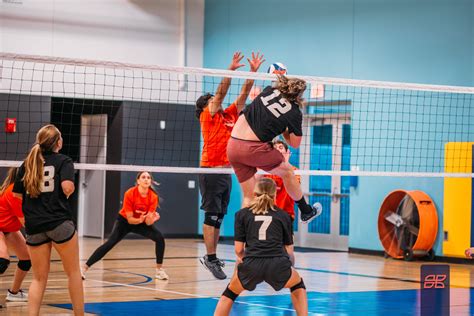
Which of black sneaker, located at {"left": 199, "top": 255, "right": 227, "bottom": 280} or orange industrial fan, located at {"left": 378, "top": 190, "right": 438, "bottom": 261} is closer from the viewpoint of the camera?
black sneaker, located at {"left": 199, "top": 255, "right": 227, "bottom": 280}

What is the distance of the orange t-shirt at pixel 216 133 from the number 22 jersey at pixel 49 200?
3.00 metres

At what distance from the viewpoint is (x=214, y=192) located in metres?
9.98

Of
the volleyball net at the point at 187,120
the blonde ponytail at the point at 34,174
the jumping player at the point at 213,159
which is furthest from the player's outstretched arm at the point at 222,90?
the volleyball net at the point at 187,120

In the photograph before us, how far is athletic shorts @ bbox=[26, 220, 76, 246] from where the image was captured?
6996 millimetres

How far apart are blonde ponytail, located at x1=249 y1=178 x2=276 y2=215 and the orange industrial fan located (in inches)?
360

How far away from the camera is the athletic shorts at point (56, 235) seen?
7.00 meters

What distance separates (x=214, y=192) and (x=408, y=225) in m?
7.00

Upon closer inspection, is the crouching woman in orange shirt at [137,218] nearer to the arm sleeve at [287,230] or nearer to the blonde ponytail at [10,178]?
the blonde ponytail at [10,178]

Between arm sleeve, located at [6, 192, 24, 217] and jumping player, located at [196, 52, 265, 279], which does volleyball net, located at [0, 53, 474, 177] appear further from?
arm sleeve, located at [6, 192, 24, 217]

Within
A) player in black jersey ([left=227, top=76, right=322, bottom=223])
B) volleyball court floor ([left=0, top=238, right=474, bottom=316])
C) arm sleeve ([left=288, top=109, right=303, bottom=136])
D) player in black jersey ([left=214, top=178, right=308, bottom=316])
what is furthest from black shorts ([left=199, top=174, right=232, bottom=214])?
player in black jersey ([left=214, top=178, right=308, bottom=316])

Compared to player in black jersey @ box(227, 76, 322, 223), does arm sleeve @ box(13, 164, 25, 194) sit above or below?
below

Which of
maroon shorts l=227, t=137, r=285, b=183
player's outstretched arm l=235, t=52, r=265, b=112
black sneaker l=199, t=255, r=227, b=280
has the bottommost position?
black sneaker l=199, t=255, r=227, b=280

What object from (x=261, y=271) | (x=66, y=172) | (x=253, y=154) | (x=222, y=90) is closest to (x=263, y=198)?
(x=261, y=271)

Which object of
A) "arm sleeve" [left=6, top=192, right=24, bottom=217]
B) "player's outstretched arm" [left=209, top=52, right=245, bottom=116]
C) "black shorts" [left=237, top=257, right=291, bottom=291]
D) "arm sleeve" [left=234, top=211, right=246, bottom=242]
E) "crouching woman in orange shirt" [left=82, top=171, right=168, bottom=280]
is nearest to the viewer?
"black shorts" [left=237, top=257, right=291, bottom=291]
